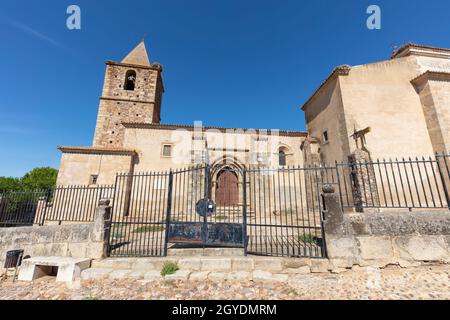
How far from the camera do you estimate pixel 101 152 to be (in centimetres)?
1228

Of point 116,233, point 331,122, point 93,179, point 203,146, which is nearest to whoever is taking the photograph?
point 116,233

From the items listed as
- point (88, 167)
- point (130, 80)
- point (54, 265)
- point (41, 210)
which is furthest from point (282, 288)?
point (130, 80)

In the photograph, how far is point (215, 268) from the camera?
4.21 metres

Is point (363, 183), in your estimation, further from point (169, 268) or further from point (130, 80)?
point (130, 80)

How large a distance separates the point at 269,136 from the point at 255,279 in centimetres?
1291

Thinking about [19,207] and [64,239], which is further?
[19,207]

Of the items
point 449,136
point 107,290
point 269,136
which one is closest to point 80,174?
point 107,290

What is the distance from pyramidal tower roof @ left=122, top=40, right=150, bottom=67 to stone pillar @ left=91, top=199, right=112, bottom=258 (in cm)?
1810

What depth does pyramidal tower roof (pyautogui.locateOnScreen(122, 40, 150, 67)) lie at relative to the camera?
1880 cm

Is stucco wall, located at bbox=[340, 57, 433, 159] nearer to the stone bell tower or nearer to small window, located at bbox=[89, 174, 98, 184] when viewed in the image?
small window, located at bbox=[89, 174, 98, 184]

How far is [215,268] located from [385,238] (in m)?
3.80

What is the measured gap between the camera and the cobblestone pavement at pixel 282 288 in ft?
10.4

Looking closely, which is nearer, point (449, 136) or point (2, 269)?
point (2, 269)
